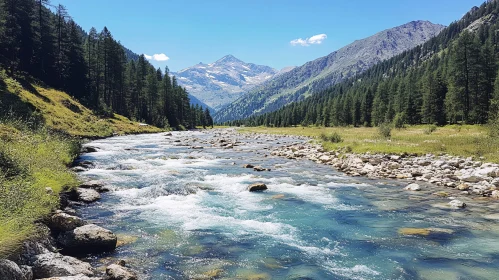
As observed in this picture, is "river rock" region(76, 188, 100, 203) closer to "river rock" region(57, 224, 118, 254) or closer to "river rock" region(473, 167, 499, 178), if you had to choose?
"river rock" region(57, 224, 118, 254)

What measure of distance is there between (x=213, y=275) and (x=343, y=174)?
1919 centimetres

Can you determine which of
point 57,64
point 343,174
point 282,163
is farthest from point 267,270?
point 57,64

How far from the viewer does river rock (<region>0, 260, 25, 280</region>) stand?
6180 millimetres

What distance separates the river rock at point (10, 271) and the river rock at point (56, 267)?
752 mm

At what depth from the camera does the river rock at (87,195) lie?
51.1ft

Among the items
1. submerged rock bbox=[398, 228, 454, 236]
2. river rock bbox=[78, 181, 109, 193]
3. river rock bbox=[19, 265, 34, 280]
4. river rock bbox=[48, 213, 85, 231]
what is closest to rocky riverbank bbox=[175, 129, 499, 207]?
submerged rock bbox=[398, 228, 454, 236]

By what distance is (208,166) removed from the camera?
94.4ft

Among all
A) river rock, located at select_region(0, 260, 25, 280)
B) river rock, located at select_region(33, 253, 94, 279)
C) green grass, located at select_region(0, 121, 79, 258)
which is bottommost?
river rock, located at select_region(33, 253, 94, 279)

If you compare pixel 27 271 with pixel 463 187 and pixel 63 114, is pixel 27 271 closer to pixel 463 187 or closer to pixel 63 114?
pixel 463 187

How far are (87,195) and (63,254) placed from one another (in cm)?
695

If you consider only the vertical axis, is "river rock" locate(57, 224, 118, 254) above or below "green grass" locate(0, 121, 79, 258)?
below

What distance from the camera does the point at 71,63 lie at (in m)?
75.3

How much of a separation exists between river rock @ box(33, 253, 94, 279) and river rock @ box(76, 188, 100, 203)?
813 centimetres

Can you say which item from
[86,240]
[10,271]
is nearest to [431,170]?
[86,240]
